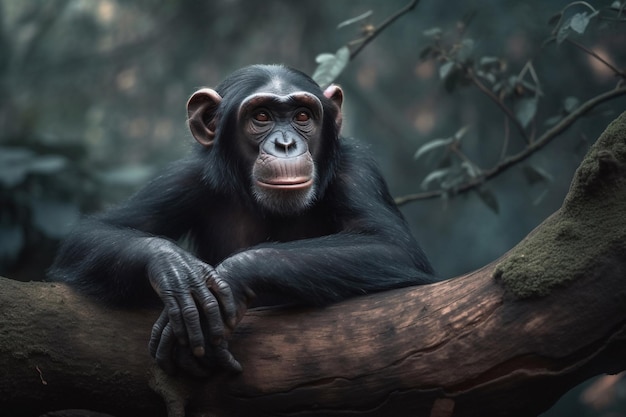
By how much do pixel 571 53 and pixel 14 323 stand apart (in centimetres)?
407

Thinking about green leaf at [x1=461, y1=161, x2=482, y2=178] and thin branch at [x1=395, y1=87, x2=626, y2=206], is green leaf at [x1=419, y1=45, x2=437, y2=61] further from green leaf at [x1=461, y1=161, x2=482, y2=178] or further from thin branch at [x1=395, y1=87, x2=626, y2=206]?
thin branch at [x1=395, y1=87, x2=626, y2=206]

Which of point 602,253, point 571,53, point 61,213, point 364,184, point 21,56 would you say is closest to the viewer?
point 602,253

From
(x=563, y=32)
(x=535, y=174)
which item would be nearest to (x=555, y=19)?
(x=563, y=32)

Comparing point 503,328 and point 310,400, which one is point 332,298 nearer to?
point 310,400

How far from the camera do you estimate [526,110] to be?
4742 mm

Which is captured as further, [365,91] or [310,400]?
[365,91]

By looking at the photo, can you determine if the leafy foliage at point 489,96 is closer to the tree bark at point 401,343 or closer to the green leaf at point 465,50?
the green leaf at point 465,50

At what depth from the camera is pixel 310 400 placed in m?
3.00

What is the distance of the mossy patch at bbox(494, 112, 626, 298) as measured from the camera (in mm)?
2637

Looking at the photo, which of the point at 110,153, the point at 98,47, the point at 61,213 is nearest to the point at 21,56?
the point at 98,47

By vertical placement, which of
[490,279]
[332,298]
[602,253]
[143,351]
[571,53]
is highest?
[571,53]

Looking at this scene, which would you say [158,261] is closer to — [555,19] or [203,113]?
[203,113]

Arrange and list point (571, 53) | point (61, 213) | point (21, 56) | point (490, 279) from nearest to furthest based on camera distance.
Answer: point (490, 279) → point (571, 53) → point (61, 213) → point (21, 56)

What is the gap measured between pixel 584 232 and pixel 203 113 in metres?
2.30
